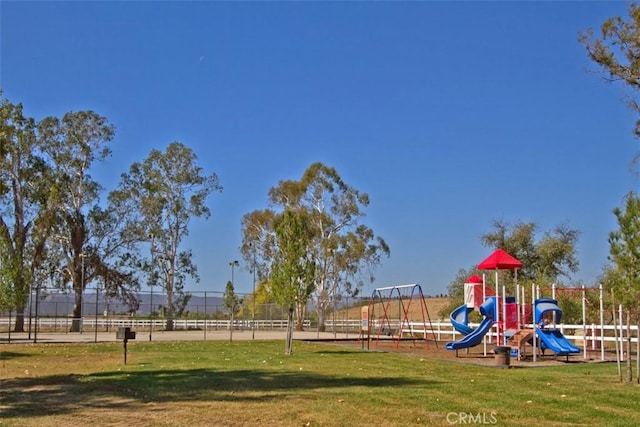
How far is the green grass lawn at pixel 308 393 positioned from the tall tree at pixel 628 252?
183cm

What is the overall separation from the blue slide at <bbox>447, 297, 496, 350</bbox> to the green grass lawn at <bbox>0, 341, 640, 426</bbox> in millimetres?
2667

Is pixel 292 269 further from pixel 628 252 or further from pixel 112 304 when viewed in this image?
pixel 112 304

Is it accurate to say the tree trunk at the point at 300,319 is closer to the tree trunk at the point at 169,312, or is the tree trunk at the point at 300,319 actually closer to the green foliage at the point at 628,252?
the tree trunk at the point at 169,312

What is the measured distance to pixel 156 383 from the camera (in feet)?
47.8

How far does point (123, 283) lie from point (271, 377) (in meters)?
45.7

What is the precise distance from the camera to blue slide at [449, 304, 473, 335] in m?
25.6

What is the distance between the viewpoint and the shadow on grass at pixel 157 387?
39.0ft

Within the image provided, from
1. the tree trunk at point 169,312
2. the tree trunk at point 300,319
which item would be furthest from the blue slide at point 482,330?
the tree trunk at point 300,319

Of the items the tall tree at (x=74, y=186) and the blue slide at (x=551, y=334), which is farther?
the tall tree at (x=74, y=186)

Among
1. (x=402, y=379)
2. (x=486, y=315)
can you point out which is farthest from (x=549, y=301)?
(x=402, y=379)

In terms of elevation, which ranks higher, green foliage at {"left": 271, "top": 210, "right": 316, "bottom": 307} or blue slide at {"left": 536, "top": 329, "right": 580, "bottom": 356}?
green foliage at {"left": 271, "top": 210, "right": 316, "bottom": 307}

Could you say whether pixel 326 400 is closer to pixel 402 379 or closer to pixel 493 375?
pixel 402 379

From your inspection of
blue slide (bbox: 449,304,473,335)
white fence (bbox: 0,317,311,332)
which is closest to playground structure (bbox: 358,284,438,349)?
blue slide (bbox: 449,304,473,335)

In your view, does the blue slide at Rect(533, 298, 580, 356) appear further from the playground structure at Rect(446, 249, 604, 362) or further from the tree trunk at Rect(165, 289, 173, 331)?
the tree trunk at Rect(165, 289, 173, 331)
